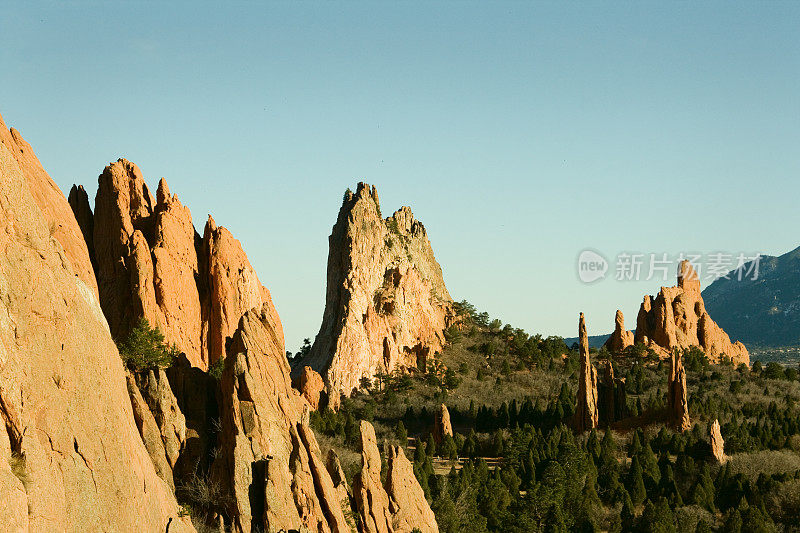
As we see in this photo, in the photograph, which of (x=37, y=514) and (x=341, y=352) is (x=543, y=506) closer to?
(x=37, y=514)

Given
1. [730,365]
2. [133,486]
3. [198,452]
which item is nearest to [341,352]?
[730,365]

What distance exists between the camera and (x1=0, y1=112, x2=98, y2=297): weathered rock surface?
121 ft

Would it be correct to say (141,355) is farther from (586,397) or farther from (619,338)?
(619,338)

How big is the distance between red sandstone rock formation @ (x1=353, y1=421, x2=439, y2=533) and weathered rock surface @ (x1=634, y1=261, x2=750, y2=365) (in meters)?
81.1

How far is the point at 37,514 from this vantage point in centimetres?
1912

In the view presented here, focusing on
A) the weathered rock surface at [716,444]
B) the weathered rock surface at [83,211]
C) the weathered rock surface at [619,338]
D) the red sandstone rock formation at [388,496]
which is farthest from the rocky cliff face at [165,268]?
the weathered rock surface at [619,338]

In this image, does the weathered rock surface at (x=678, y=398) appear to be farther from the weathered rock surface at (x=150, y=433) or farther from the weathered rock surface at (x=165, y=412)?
the weathered rock surface at (x=150, y=433)

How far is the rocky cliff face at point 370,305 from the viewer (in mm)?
109500

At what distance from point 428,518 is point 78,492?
2544 cm

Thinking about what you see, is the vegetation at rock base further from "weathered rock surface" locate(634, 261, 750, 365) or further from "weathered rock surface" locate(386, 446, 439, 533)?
"weathered rock surface" locate(386, 446, 439, 533)

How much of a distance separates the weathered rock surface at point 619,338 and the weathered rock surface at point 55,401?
99913 millimetres

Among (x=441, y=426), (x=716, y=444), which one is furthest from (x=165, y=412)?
(x=441, y=426)

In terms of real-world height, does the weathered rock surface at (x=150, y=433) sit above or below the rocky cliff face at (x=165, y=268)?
below

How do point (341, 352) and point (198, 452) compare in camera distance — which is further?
point (341, 352)
